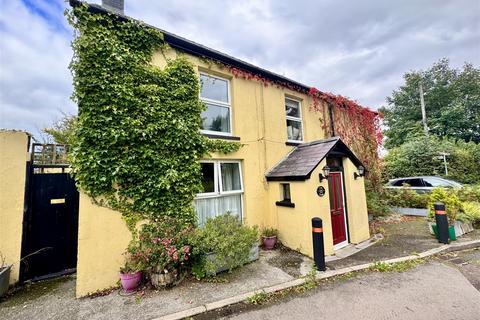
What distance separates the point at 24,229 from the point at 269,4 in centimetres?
968

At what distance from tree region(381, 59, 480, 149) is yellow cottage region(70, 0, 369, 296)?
21.0m

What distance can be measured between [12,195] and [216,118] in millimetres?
5401

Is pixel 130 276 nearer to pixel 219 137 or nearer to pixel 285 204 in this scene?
pixel 219 137

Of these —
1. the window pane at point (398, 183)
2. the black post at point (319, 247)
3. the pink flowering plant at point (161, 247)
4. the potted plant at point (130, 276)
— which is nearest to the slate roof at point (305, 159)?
the black post at point (319, 247)

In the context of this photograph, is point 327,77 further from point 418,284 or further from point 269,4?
point 418,284

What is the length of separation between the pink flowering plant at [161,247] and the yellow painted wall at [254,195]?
19.2 inches

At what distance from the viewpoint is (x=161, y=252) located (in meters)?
4.29

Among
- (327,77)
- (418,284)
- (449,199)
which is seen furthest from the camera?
(327,77)

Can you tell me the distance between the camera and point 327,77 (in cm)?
1441

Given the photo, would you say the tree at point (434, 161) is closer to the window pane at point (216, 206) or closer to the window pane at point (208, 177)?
the window pane at point (216, 206)

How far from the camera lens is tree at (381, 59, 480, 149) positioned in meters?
23.0

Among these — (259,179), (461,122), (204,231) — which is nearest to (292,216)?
(259,179)

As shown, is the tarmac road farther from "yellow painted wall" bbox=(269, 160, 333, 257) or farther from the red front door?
the red front door

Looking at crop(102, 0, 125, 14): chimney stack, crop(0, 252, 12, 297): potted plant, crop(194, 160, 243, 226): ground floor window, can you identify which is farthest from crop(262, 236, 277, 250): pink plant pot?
crop(102, 0, 125, 14): chimney stack
